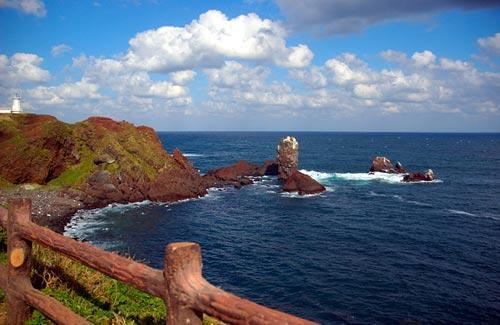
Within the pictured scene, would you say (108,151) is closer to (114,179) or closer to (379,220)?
(114,179)

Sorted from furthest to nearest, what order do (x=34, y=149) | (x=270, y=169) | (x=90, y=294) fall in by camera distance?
(x=270, y=169) → (x=34, y=149) → (x=90, y=294)

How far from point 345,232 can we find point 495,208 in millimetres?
23192

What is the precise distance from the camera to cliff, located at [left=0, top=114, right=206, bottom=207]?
47.9m

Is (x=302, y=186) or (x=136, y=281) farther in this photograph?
(x=302, y=186)

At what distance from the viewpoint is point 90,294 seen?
796 cm

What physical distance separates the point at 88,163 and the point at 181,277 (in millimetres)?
53503

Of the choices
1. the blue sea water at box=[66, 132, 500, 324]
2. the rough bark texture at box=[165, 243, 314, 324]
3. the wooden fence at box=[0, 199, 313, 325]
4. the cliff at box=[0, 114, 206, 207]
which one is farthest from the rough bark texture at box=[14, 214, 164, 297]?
the cliff at box=[0, 114, 206, 207]

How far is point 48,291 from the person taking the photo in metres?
7.50

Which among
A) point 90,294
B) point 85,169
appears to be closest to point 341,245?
point 90,294

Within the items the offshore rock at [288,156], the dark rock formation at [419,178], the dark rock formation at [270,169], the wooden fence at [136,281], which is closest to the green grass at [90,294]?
the wooden fence at [136,281]

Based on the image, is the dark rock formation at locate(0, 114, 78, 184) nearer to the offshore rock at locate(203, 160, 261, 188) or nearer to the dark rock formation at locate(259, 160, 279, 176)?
the offshore rock at locate(203, 160, 261, 188)

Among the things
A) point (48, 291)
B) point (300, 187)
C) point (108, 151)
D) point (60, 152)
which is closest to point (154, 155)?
point (108, 151)

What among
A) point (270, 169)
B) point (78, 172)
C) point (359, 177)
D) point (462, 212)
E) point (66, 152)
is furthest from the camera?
point (270, 169)

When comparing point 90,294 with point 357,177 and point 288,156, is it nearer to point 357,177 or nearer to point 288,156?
point 288,156
